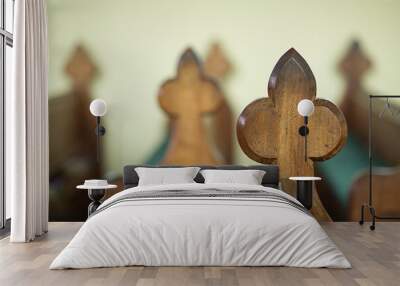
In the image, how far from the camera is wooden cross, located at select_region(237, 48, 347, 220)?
23.8 ft

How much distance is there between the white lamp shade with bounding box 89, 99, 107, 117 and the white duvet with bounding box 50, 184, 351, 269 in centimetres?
256

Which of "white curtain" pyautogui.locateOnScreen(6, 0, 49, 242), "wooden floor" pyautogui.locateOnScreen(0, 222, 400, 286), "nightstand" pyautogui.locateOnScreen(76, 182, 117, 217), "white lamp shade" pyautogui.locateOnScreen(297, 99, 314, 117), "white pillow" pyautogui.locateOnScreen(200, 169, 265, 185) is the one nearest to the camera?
"wooden floor" pyautogui.locateOnScreen(0, 222, 400, 286)

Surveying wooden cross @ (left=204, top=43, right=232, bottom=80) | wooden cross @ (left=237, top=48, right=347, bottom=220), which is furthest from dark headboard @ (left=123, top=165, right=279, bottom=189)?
wooden cross @ (left=204, top=43, right=232, bottom=80)

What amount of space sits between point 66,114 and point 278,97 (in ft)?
9.09

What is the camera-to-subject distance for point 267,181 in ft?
22.8

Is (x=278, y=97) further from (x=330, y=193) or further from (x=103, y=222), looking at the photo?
(x=103, y=222)

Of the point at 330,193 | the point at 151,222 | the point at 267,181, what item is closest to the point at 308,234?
the point at 151,222

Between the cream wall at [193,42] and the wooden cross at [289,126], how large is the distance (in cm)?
13

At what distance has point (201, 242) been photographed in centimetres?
445

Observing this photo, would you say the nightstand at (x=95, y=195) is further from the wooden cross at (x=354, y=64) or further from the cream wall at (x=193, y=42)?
the wooden cross at (x=354, y=64)

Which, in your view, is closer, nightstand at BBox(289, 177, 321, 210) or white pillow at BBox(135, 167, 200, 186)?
white pillow at BBox(135, 167, 200, 186)

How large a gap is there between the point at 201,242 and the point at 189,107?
3.12 metres

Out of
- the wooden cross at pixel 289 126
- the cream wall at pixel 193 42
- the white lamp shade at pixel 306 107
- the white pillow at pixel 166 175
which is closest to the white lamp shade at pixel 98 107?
the cream wall at pixel 193 42

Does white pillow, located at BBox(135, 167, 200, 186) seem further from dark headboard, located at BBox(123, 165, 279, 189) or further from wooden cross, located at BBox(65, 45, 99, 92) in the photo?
wooden cross, located at BBox(65, 45, 99, 92)
